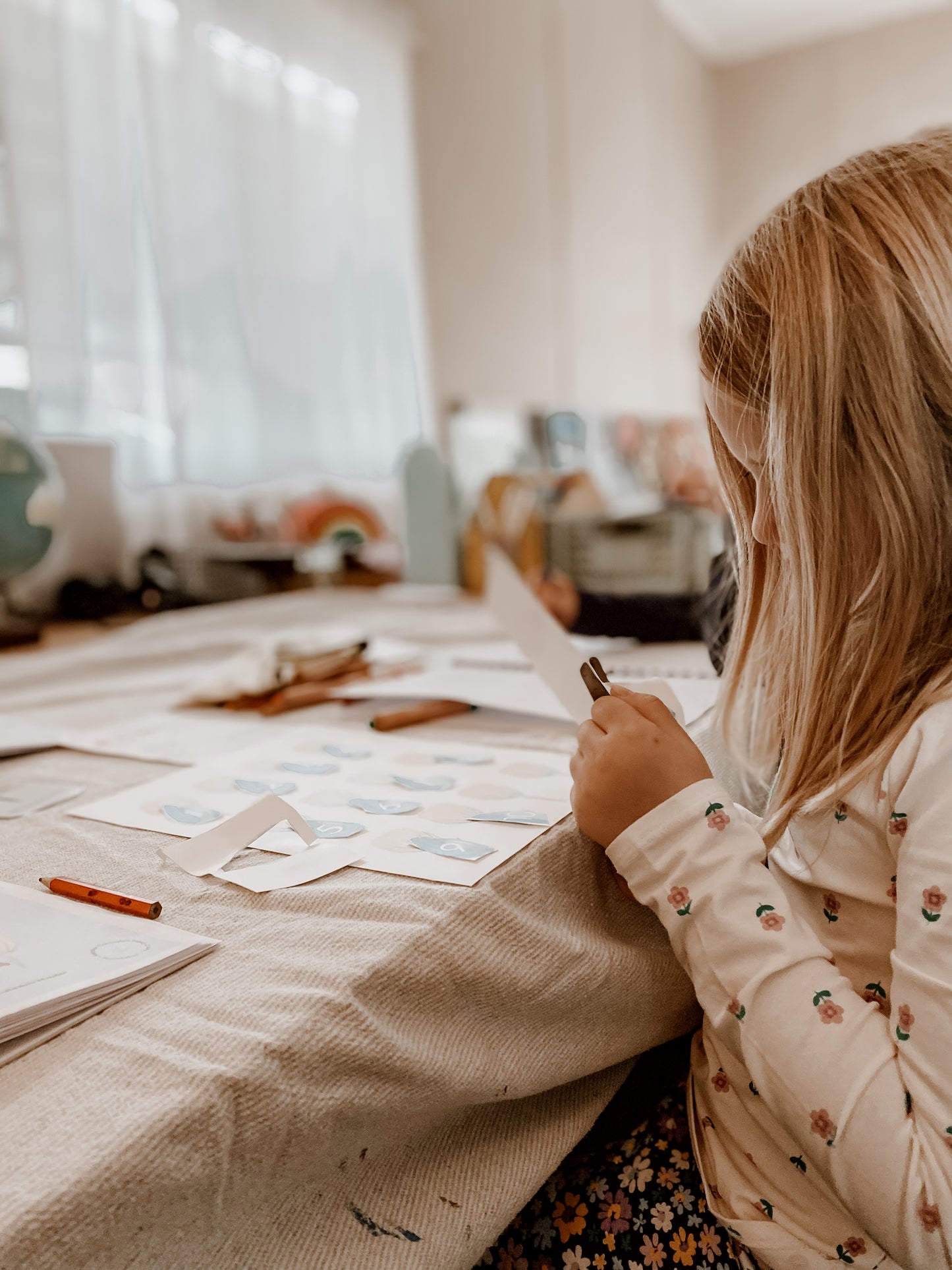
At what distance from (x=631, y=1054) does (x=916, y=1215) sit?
0.14 m

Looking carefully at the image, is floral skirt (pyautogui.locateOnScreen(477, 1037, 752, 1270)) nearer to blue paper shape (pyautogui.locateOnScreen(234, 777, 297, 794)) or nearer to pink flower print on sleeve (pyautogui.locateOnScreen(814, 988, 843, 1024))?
pink flower print on sleeve (pyautogui.locateOnScreen(814, 988, 843, 1024))

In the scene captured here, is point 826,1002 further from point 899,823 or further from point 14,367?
point 14,367

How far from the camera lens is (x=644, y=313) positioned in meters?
3.58

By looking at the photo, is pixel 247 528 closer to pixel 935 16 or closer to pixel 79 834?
pixel 79 834

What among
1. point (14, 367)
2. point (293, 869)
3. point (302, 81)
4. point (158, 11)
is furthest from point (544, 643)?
point (302, 81)

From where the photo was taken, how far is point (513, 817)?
49 centimetres

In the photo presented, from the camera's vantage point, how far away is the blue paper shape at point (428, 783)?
1.77 feet

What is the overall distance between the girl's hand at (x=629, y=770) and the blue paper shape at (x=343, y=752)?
18 centimetres

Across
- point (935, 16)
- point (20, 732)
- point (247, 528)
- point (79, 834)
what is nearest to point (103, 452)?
point (247, 528)

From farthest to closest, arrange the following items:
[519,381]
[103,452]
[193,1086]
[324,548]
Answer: [519,381] → [324,548] → [103,452] → [193,1086]

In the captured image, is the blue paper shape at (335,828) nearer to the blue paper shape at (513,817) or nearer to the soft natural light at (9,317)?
the blue paper shape at (513,817)

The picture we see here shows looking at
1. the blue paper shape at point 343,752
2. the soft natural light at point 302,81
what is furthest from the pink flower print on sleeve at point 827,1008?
the soft natural light at point 302,81

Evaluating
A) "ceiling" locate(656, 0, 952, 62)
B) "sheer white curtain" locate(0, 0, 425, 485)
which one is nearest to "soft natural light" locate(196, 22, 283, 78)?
"sheer white curtain" locate(0, 0, 425, 485)

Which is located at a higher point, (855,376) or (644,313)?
(644,313)
